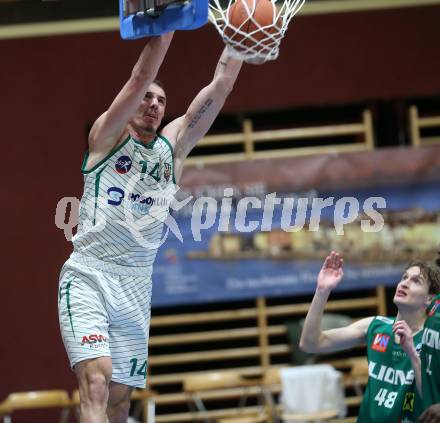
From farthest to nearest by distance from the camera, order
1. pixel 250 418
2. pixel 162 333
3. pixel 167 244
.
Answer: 1. pixel 162 333
2. pixel 167 244
3. pixel 250 418

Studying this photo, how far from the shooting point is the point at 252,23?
4305mm

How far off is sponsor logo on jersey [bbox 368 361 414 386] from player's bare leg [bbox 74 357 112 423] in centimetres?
167

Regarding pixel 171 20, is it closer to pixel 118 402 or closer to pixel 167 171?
pixel 167 171

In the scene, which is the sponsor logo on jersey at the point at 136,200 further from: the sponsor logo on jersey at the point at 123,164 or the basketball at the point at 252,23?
the basketball at the point at 252,23

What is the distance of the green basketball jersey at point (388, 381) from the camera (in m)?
4.86

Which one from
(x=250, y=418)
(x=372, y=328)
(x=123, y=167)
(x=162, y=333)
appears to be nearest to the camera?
(x=123, y=167)

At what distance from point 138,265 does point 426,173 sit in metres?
5.01

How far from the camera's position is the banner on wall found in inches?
342

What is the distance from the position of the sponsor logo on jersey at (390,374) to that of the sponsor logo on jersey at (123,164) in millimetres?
1870

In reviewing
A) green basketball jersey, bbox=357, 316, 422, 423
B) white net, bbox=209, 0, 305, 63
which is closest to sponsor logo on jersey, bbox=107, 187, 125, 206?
white net, bbox=209, 0, 305, 63

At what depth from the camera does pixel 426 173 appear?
8727mm

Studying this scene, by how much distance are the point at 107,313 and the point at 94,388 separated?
1.30ft

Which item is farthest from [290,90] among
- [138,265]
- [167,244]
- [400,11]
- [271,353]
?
[138,265]

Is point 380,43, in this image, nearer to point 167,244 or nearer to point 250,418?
point 167,244
